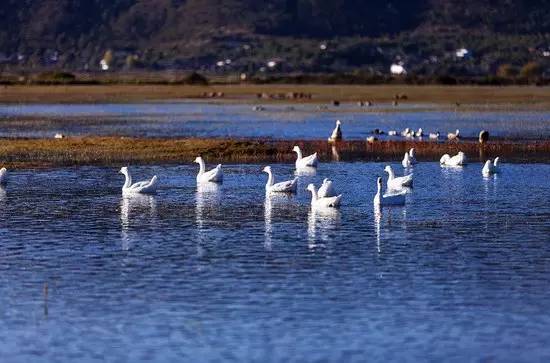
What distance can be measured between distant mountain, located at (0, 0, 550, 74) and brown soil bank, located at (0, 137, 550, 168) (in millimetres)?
117222

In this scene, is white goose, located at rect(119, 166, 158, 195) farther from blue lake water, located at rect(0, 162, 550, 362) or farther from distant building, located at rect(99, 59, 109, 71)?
distant building, located at rect(99, 59, 109, 71)

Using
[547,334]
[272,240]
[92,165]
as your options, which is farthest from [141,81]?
[547,334]

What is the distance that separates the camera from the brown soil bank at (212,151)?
36906 mm

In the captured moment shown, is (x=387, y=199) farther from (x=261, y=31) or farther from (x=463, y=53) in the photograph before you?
(x=261, y=31)

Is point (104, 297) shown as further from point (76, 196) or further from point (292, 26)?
point (292, 26)

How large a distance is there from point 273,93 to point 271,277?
239 feet

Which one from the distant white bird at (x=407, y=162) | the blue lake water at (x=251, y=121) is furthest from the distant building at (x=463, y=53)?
the distant white bird at (x=407, y=162)

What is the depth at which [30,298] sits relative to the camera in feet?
57.6

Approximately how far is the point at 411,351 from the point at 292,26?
17024cm

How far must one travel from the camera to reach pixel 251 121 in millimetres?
56656

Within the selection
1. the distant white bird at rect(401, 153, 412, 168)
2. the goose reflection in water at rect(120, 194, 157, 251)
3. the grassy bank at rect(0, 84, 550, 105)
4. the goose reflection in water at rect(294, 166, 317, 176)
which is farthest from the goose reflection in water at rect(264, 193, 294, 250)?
the grassy bank at rect(0, 84, 550, 105)

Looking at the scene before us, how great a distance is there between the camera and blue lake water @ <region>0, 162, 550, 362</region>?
14992 millimetres

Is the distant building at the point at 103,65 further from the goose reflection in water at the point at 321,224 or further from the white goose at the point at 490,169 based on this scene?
the goose reflection in water at the point at 321,224

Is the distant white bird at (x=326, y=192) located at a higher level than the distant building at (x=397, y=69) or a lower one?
lower
